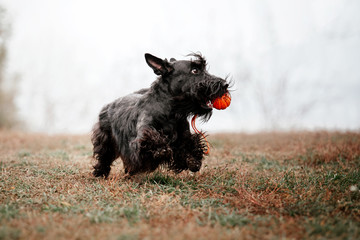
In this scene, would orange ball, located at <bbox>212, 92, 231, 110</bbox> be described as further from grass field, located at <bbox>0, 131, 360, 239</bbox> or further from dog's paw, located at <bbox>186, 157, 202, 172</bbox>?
grass field, located at <bbox>0, 131, 360, 239</bbox>

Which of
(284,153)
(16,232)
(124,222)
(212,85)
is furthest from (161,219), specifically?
(284,153)

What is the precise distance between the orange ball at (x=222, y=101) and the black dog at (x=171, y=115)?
0.07m

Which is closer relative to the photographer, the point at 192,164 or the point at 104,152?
the point at 192,164

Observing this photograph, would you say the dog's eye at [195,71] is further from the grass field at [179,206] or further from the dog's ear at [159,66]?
the grass field at [179,206]

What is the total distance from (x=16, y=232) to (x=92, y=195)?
1.29 meters

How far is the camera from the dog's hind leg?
16.8 feet

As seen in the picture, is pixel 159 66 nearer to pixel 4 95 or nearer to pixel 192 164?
pixel 192 164

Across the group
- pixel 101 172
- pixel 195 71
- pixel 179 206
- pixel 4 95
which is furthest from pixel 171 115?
pixel 4 95

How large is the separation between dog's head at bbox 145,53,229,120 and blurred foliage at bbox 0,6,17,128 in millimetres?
17480

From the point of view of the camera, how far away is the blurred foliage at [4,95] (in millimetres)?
18369

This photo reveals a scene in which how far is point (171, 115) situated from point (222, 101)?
738mm

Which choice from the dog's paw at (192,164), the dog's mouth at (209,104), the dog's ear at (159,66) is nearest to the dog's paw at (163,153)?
the dog's paw at (192,164)

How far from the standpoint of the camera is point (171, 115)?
4293 mm

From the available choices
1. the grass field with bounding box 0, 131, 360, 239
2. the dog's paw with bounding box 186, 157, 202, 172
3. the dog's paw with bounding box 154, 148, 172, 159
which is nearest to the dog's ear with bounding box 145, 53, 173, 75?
the dog's paw with bounding box 154, 148, 172, 159
